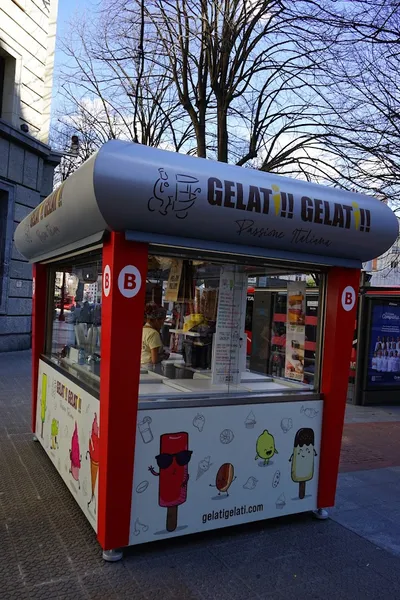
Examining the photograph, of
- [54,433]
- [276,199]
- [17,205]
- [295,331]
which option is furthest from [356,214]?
[17,205]

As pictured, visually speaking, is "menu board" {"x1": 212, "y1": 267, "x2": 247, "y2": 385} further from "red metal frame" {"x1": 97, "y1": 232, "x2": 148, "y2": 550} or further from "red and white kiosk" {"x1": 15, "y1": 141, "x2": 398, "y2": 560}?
"red metal frame" {"x1": 97, "y1": 232, "x2": 148, "y2": 550}

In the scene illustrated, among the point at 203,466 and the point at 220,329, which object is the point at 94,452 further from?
the point at 220,329

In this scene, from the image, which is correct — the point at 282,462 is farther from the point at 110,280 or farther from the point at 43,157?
the point at 43,157

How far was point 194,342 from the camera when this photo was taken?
4117mm

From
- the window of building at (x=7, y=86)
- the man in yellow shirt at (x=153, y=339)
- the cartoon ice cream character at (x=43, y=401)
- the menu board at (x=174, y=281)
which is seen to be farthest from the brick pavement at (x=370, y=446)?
the window of building at (x=7, y=86)

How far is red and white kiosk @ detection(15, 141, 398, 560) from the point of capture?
3.00 metres

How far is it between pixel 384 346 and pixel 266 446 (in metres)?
6.37

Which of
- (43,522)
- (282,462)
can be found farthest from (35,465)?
(282,462)

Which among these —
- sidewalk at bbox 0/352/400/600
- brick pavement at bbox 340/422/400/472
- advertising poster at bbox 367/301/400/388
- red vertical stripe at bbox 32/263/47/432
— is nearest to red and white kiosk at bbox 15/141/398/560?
sidewalk at bbox 0/352/400/600

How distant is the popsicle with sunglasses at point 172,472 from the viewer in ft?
10.6

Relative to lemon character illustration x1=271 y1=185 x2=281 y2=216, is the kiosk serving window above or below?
below

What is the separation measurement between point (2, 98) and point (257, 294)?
33.7 feet

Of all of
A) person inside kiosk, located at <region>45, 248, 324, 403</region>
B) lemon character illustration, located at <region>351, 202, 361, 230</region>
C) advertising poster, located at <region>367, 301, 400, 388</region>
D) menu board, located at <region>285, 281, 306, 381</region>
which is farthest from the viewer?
advertising poster, located at <region>367, 301, 400, 388</region>

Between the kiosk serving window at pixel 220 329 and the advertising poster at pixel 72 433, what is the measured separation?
471mm
